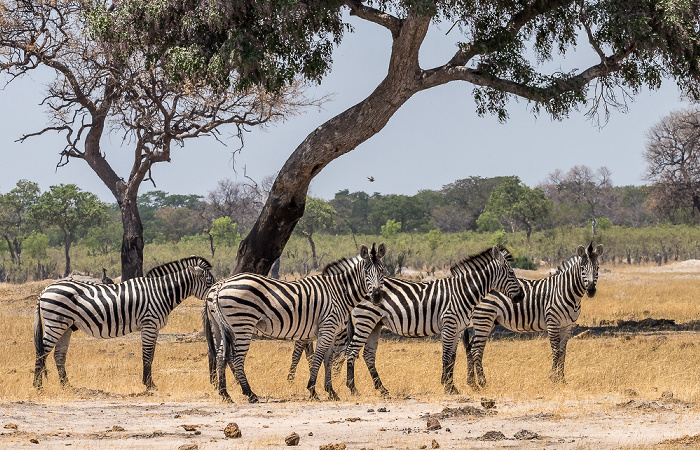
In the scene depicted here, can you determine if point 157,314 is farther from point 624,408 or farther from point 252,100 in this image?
point 252,100

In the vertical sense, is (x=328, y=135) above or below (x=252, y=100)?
below

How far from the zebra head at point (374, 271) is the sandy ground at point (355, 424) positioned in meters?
1.25

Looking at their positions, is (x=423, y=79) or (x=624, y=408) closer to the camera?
(x=624, y=408)

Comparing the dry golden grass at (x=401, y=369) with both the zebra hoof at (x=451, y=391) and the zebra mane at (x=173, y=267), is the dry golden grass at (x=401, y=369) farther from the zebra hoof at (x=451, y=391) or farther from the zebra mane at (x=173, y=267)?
the zebra mane at (x=173, y=267)

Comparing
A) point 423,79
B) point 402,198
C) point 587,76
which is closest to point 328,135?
point 423,79

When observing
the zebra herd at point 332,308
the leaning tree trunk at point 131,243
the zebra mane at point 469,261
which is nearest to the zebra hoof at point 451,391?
the zebra herd at point 332,308

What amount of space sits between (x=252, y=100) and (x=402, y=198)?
2342 inches

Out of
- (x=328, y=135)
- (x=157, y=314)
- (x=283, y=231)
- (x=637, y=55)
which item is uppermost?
(x=637, y=55)

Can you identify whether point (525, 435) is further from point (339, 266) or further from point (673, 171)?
point (673, 171)

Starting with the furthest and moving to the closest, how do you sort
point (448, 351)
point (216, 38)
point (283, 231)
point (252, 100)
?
point (252, 100)
point (283, 231)
point (216, 38)
point (448, 351)

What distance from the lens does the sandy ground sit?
23.8 feet

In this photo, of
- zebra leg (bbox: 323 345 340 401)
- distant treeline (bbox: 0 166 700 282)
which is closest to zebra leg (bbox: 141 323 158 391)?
zebra leg (bbox: 323 345 340 401)

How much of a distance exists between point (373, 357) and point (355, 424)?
9.23 ft

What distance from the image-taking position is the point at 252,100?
2559 cm
